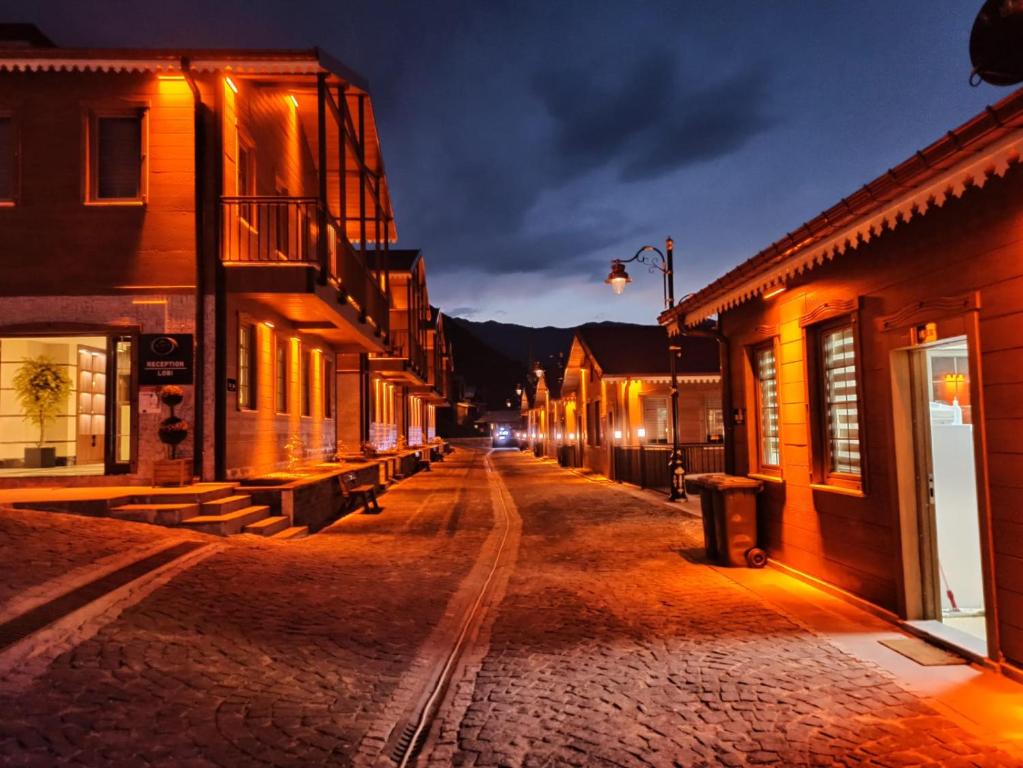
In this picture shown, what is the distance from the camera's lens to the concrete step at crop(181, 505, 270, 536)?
9852mm

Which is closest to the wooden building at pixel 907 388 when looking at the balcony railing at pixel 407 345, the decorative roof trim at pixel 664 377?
the decorative roof trim at pixel 664 377

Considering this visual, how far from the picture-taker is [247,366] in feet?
44.0

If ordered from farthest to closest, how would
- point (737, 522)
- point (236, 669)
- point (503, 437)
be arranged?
point (503, 437) → point (737, 522) → point (236, 669)

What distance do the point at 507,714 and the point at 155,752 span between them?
197 cm

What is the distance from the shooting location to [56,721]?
12.9 feet

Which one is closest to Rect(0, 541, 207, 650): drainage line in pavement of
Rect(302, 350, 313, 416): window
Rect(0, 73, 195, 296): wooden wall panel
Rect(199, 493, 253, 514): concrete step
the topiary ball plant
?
Rect(199, 493, 253, 514): concrete step

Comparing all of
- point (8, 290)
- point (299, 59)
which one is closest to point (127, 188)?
point (8, 290)

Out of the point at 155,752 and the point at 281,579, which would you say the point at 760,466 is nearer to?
the point at 281,579

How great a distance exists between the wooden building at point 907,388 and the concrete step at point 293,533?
6910 millimetres

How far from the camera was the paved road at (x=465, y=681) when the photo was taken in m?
3.95

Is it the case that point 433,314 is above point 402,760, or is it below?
above

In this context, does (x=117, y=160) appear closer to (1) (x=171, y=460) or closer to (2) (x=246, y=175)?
(2) (x=246, y=175)

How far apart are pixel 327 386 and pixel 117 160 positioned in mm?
8802

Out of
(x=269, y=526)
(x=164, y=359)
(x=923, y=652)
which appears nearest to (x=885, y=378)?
(x=923, y=652)
